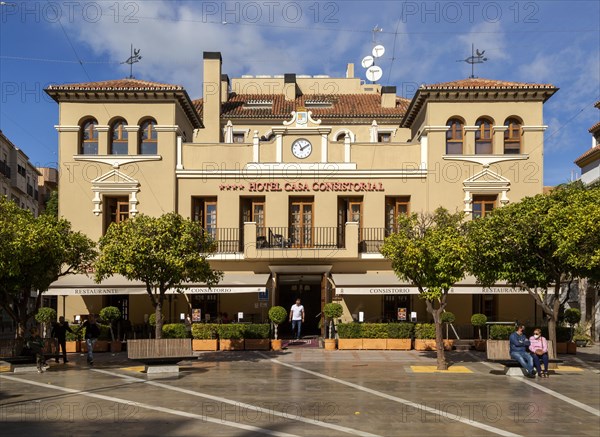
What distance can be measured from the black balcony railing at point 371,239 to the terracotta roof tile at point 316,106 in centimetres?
1140

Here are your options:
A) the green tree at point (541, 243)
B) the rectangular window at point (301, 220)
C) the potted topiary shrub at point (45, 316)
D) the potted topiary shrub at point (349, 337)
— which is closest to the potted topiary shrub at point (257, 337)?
the potted topiary shrub at point (349, 337)

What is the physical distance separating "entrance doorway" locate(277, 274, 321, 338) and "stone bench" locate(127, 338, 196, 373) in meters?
10.2

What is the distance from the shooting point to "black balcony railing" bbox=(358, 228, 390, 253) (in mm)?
26562

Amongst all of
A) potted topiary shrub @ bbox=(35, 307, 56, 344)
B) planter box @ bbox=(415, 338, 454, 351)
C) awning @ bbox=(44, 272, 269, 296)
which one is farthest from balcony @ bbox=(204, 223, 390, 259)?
potted topiary shrub @ bbox=(35, 307, 56, 344)

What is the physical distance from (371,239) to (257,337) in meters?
6.35

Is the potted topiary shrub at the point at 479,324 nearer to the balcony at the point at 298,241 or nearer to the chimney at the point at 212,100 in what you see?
the balcony at the point at 298,241

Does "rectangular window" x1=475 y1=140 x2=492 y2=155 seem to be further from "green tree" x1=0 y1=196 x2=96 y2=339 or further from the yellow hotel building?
"green tree" x1=0 y1=196 x2=96 y2=339

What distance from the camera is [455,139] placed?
2698 cm

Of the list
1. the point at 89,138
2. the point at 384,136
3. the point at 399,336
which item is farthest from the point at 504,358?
the point at 384,136

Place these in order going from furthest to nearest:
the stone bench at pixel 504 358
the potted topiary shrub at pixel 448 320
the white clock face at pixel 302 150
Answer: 1. the white clock face at pixel 302 150
2. the potted topiary shrub at pixel 448 320
3. the stone bench at pixel 504 358

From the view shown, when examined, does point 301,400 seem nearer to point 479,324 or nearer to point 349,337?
point 349,337

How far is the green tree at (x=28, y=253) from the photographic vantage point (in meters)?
18.0

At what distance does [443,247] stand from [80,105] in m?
16.7

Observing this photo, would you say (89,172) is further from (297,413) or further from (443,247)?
(297,413)
